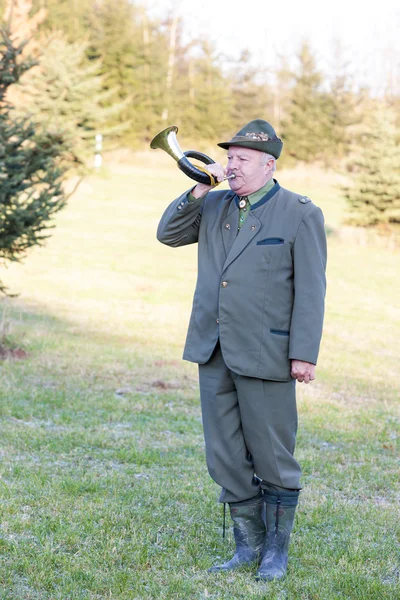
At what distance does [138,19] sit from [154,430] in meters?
49.5

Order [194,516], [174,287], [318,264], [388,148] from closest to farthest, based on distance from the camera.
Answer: [318,264] → [194,516] → [174,287] → [388,148]

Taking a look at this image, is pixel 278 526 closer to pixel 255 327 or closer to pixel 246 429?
pixel 246 429

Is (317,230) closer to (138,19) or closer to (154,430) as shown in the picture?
(154,430)

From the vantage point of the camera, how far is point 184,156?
4.00 metres

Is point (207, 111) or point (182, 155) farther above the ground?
point (207, 111)

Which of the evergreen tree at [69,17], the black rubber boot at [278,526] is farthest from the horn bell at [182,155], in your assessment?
the evergreen tree at [69,17]

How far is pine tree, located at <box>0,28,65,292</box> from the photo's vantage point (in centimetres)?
932

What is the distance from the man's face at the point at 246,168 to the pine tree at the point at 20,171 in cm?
559

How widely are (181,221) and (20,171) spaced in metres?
5.99

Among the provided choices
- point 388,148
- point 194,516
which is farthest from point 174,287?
point 194,516

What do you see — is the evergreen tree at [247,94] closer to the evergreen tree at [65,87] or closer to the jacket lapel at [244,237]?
the evergreen tree at [65,87]

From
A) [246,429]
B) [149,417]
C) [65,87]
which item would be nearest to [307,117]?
[65,87]

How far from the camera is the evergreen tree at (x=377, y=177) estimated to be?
24.5m

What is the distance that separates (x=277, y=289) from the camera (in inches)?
158
